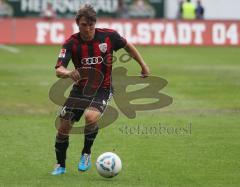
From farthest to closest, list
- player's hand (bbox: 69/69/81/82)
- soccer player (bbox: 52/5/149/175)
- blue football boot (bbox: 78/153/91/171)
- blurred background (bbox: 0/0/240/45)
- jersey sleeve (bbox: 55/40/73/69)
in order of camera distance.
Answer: blurred background (bbox: 0/0/240/45) → blue football boot (bbox: 78/153/91/171) → soccer player (bbox: 52/5/149/175) → jersey sleeve (bbox: 55/40/73/69) → player's hand (bbox: 69/69/81/82)

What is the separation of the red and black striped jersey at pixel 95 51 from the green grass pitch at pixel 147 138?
4.79ft

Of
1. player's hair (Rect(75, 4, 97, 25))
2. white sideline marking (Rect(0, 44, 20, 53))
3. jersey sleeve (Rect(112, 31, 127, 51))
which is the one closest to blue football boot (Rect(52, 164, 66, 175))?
jersey sleeve (Rect(112, 31, 127, 51))

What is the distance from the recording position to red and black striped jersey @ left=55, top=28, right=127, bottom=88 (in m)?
10.6

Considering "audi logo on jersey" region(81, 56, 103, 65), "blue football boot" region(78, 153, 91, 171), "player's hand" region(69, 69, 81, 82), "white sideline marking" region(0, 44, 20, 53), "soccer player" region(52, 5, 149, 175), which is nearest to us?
"player's hand" region(69, 69, 81, 82)

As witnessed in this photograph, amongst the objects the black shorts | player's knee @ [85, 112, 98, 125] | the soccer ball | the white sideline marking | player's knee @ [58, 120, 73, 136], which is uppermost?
the black shorts

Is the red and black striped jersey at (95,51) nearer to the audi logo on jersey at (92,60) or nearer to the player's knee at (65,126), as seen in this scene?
the audi logo on jersey at (92,60)

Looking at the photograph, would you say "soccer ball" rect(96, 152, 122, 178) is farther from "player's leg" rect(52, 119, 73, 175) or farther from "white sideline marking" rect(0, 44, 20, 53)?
"white sideline marking" rect(0, 44, 20, 53)

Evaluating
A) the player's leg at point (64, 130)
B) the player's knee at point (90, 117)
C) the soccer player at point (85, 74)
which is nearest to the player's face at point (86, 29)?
the soccer player at point (85, 74)

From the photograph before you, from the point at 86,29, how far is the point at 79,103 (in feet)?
3.54

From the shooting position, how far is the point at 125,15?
45656 mm

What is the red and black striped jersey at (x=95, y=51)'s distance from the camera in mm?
10562

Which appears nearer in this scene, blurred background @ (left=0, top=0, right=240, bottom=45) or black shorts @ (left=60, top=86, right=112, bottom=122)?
black shorts @ (left=60, top=86, right=112, bottom=122)

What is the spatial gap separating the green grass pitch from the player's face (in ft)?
6.21

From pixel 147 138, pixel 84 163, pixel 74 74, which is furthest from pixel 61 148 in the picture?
pixel 147 138
